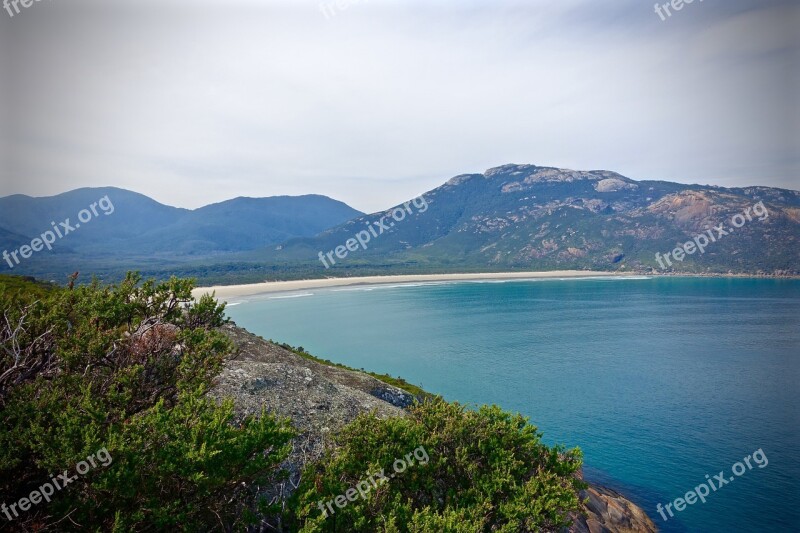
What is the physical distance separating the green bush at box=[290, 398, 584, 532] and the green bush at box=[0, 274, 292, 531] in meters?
3.16

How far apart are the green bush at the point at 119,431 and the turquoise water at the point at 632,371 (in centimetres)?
3630

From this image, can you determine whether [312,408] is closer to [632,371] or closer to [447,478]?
[447,478]

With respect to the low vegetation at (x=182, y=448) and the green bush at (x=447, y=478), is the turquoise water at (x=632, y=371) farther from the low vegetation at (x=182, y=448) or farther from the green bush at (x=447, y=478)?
the low vegetation at (x=182, y=448)

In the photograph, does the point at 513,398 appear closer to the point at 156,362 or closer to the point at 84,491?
the point at 156,362

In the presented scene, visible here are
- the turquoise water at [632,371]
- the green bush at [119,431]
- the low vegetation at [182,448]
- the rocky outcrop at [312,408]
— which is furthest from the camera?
the turquoise water at [632,371]

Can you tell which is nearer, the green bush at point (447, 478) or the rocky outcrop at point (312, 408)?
the green bush at point (447, 478)

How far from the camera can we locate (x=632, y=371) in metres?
78.0

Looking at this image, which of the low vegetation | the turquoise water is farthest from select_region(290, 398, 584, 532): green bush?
the turquoise water

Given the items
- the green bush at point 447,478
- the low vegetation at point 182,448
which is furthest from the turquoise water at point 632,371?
the low vegetation at point 182,448

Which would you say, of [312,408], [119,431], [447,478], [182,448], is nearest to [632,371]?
[312,408]

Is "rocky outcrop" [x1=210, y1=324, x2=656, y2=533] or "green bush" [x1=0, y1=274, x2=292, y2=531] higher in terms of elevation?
"green bush" [x1=0, y1=274, x2=292, y2=531]

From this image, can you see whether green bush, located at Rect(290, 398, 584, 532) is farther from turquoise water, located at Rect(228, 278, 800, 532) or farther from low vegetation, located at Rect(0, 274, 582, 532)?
turquoise water, located at Rect(228, 278, 800, 532)

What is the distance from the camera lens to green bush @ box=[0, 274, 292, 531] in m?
13.6

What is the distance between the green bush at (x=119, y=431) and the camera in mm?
13625
